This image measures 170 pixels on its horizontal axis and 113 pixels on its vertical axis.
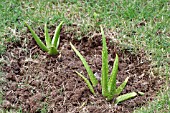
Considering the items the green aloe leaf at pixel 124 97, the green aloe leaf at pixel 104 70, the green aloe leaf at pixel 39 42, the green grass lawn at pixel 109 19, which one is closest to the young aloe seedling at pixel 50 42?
the green aloe leaf at pixel 39 42

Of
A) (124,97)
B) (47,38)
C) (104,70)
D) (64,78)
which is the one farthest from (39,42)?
(124,97)

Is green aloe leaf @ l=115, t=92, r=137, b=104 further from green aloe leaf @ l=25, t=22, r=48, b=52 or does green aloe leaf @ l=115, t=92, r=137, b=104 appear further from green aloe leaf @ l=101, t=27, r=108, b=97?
green aloe leaf @ l=25, t=22, r=48, b=52

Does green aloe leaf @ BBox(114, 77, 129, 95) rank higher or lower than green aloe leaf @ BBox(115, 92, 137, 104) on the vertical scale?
higher

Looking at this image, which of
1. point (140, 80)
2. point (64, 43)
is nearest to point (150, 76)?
point (140, 80)

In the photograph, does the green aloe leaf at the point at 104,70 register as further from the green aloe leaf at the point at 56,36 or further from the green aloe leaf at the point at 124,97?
the green aloe leaf at the point at 56,36

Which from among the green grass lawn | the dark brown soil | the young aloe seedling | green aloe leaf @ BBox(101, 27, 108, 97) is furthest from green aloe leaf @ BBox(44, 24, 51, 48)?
green aloe leaf @ BBox(101, 27, 108, 97)

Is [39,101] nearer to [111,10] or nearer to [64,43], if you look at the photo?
[64,43]

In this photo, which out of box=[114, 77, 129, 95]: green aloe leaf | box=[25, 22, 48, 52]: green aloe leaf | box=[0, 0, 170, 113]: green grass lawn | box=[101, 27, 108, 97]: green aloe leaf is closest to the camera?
box=[101, 27, 108, 97]: green aloe leaf
